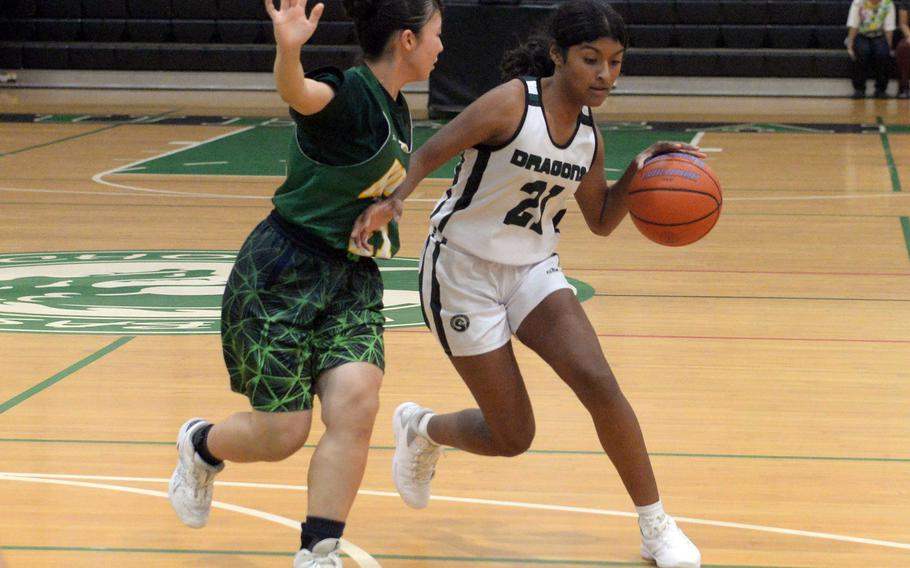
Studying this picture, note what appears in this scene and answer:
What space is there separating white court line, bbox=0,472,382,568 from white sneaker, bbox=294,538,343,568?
1.17ft

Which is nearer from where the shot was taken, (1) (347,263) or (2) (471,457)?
(1) (347,263)

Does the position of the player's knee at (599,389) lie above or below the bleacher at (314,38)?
above

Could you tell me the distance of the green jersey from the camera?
299 cm

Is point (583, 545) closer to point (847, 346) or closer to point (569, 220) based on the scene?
point (847, 346)

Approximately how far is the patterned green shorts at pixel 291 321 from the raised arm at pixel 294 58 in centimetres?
36

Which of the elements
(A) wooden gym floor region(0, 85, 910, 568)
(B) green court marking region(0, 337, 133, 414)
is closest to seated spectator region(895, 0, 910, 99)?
(A) wooden gym floor region(0, 85, 910, 568)

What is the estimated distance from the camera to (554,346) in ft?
10.8

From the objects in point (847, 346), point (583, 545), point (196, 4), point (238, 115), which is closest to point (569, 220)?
point (847, 346)

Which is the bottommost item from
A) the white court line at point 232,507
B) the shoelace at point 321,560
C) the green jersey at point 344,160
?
the white court line at point 232,507

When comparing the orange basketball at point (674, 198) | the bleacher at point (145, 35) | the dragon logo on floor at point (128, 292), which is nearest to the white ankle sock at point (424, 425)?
the orange basketball at point (674, 198)

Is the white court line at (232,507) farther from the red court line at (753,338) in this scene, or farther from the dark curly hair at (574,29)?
the red court line at (753,338)

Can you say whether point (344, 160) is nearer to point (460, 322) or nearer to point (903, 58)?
point (460, 322)

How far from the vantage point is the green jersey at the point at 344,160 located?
9.82ft

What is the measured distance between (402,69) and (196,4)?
1635 centimetres
